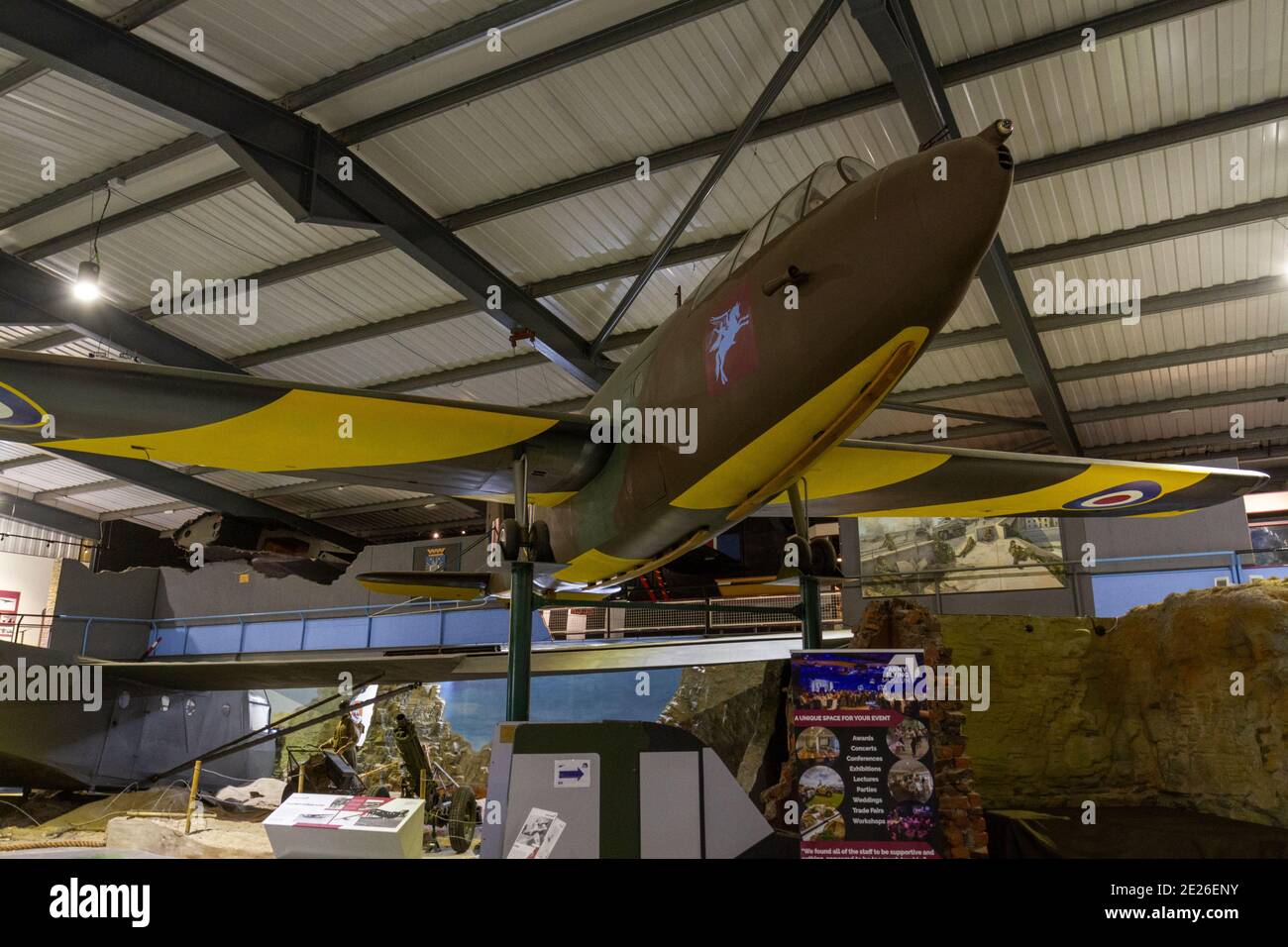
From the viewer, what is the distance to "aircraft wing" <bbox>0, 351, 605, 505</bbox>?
4289 mm

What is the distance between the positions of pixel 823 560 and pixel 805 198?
2.29 m

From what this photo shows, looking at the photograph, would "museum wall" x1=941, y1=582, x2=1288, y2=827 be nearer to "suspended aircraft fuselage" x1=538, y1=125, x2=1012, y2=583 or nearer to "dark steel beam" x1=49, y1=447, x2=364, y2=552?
"suspended aircraft fuselage" x1=538, y1=125, x2=1012, y2=583

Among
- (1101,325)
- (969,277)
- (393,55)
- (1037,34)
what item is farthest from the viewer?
(1101,325)

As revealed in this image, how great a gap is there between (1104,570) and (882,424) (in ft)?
14.5

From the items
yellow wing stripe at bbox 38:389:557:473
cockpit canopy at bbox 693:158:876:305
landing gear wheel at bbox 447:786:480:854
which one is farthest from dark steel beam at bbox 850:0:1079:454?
landing gear wheel at bbox 447:786:480:854

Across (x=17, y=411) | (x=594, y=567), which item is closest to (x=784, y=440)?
(x=594, y=567)

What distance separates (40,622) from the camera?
859 inches

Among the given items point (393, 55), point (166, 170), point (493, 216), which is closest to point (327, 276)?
point (166, 170)

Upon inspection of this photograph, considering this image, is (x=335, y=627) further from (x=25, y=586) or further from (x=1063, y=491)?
(x=1063, y=491)

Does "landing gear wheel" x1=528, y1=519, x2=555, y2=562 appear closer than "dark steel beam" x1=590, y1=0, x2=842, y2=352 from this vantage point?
Yes

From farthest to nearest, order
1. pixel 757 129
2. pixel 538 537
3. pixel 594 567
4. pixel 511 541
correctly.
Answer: pixel 757 129, pixel 594 567, pixel 538 537, pixel 511 541

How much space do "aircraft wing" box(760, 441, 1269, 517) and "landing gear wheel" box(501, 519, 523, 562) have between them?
2311 millimetres

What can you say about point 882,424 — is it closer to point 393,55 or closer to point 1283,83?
point 1283,83

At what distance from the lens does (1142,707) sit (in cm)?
545
